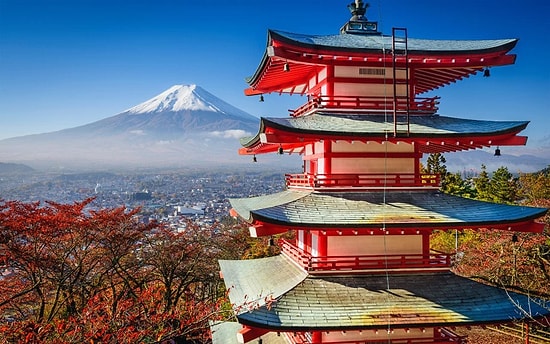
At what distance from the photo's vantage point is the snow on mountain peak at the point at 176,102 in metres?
150

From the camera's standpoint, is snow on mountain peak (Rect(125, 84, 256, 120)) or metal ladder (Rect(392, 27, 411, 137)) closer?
metal ladder (Rect(392, 27, 411, 137))

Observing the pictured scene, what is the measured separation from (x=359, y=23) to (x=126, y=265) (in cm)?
1590

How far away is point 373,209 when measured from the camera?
383 inches

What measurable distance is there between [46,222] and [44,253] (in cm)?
120

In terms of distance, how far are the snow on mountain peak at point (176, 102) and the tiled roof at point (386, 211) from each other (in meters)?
143

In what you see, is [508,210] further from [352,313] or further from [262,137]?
[262,137]

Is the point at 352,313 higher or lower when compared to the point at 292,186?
lower

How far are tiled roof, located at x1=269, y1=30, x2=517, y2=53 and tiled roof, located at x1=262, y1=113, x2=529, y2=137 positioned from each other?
161 centimetres

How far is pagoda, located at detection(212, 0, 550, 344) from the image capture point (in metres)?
8.91

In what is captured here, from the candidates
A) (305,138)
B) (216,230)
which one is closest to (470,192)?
(216,230)

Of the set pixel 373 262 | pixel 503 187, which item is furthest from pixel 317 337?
pixel 503 187

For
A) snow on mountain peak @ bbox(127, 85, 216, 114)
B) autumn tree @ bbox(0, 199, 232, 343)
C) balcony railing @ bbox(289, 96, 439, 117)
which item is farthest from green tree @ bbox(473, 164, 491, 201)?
snow on mountain peak @ bbox(127, 85, 216, 114)

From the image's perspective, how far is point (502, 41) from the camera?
1055 cm

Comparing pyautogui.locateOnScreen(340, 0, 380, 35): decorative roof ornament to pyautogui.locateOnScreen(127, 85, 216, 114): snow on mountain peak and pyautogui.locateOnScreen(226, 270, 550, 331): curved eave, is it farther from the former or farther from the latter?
pyautogui.locateOnScreen(127, 85, 216, 114): snow on mountain peak
